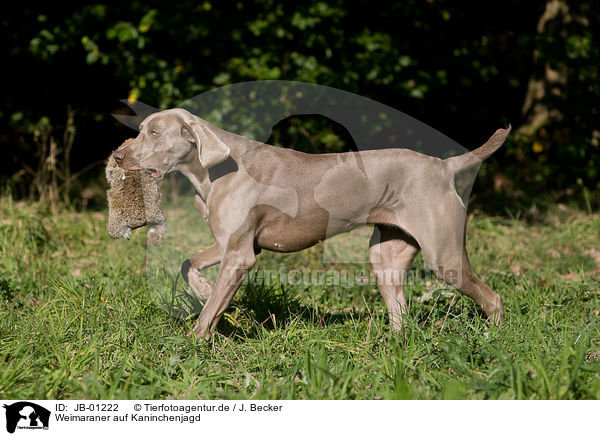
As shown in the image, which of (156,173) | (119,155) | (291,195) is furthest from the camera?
(291,195)

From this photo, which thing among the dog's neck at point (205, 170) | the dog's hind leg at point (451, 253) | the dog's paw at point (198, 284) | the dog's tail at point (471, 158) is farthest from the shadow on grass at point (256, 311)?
the dog's tail at point (471, 158)

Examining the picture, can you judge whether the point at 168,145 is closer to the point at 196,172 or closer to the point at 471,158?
the point at 196,172

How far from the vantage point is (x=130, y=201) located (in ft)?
11.5

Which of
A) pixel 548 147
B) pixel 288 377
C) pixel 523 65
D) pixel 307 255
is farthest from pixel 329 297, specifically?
pixel 523 65

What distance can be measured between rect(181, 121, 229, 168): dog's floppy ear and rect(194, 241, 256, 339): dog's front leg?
496 millimetres

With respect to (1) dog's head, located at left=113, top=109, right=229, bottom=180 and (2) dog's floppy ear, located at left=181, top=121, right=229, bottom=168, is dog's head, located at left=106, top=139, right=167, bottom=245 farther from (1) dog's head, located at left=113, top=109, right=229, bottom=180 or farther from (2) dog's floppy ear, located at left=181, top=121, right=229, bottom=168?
(2) dog's floppy ear, located at left=181, top=121, right=229, bottom=168

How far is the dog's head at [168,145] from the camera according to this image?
312 cm

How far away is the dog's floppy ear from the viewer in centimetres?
311

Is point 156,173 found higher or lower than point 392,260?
higher

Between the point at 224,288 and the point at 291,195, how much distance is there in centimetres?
65

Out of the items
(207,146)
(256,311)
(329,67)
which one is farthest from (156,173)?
(329,67)

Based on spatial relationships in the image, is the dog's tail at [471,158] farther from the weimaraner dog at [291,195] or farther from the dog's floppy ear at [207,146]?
the dog's floppy ear at [207,146]

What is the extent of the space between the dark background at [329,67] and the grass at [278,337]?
179 cm

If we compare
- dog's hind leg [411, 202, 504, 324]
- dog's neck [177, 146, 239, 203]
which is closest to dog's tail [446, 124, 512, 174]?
dog's hind leg [411, 202, 504, 324]
